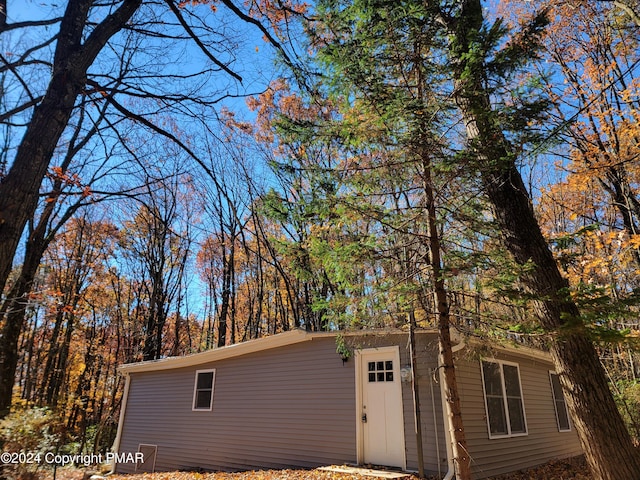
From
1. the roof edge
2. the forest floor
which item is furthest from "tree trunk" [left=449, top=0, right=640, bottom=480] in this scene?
the roof edge

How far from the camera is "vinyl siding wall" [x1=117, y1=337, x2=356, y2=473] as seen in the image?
24.8 ft

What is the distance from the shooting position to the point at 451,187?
4328 mm

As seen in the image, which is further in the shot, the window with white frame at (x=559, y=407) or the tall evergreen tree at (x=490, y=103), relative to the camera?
the window with white frame at (x=559, y=407)

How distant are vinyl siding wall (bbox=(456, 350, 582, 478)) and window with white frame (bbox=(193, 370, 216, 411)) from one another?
20.7 ft

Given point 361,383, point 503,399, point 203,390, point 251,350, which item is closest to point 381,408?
point 361,383

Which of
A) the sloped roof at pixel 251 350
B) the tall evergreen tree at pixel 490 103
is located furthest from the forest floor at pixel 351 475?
the tall evergreen tree at pixel 490 103

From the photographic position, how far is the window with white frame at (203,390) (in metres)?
9.70

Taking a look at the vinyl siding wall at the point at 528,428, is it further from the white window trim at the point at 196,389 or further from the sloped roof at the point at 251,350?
the white window trim at the point at 196,389

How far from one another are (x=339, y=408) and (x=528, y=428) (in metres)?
4.56

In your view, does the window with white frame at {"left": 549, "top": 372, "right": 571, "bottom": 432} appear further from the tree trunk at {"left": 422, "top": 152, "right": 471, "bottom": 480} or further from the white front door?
the tree trunk at {"left": 422, "top": 152, "right": 471, "bottom": 480}

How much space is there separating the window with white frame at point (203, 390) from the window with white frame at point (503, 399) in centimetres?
665

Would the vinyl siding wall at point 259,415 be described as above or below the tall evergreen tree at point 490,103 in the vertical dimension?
below

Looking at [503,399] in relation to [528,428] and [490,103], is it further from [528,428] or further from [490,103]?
[490,103]

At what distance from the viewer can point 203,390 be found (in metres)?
9.88
